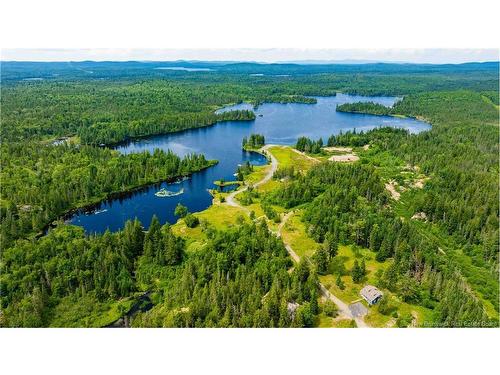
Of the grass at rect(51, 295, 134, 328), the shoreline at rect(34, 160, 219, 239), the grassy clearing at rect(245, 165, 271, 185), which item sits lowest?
the grass at rect(51, 295, 134, 328)

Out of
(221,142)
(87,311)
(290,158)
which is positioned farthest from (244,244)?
(221,142)

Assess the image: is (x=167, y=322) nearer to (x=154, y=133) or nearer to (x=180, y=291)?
(x=180, y=291)

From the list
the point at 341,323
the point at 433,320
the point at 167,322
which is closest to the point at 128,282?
the point at 167,322

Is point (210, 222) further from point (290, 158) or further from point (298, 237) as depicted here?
point (290, 158)

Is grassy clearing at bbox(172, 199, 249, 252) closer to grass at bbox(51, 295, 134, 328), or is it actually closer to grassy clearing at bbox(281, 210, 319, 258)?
grassy clearing at bbox(281, 210, 319, 258)

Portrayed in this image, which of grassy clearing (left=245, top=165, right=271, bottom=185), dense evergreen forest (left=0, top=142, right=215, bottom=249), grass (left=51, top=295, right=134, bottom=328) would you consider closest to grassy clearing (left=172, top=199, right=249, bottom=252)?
grass (left=51, top=295, right=134, bottom=328)

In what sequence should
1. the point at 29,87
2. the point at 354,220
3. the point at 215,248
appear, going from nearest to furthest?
the point at 215,248, the point at 354,220, the point at 29,87

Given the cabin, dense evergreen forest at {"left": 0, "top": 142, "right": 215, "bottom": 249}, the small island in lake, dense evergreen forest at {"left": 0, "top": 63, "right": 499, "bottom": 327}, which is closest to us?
dense evergreen forest at {"left": 0, "top": 63, "right": 499, "bottom": 327}

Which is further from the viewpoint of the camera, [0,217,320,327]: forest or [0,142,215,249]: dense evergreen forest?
[0,142,215,249]: dense evergreen forest
